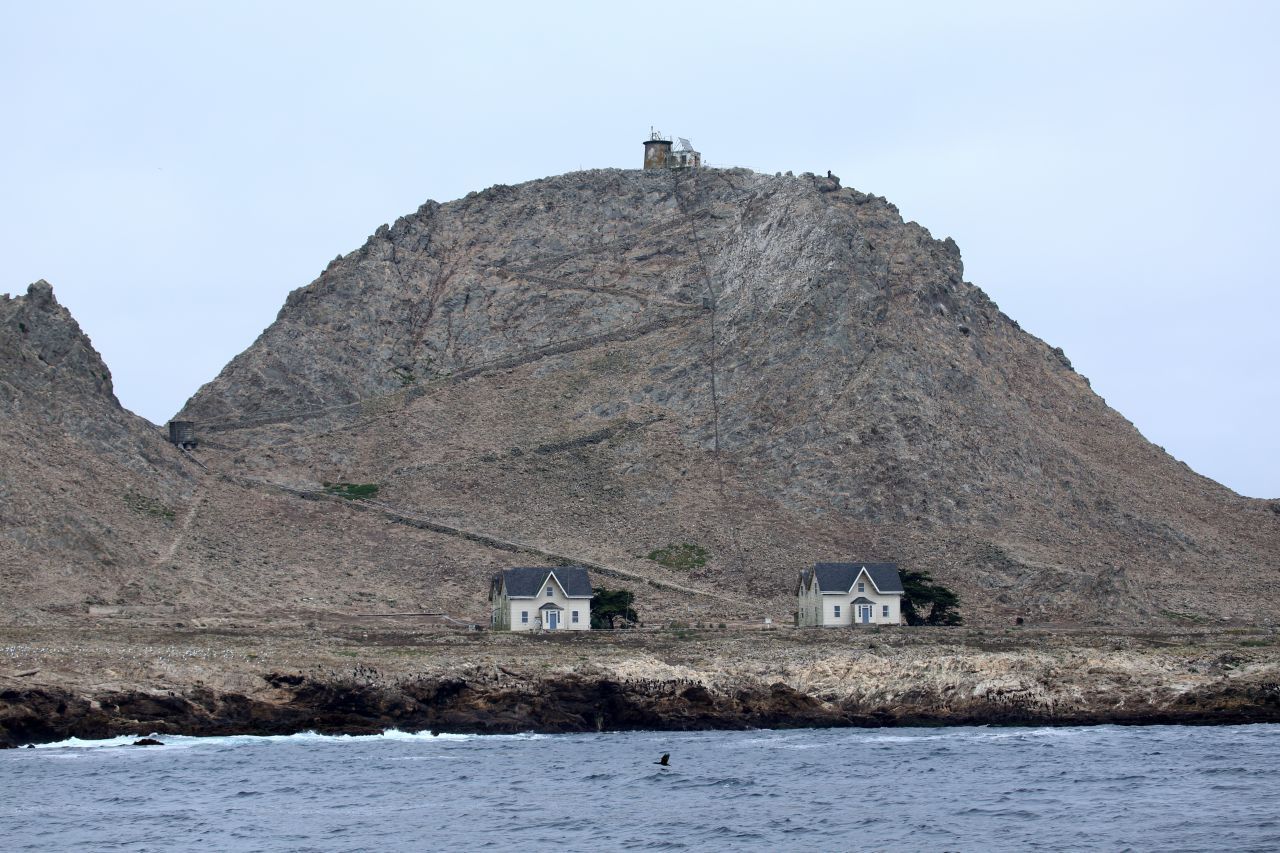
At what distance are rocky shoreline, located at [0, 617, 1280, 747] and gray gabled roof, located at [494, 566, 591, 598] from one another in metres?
12.8

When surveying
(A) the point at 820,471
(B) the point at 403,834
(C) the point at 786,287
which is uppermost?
(C) the point at 786,287

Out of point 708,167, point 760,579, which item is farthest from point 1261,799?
point 708,167

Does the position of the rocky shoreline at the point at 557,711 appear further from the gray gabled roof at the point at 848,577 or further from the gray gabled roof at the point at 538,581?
the gray gabled roof at the point at 538,581

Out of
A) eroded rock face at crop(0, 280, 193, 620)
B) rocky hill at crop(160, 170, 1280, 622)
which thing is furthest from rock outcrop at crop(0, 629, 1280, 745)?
rocky hill at crop(160, 170, 1280, 622)

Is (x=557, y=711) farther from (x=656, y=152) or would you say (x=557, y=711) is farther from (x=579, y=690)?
(x=656, y=152)

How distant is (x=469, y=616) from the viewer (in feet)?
292

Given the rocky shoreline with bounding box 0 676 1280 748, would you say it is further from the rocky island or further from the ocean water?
the ocean water

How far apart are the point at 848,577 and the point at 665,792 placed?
112 ft

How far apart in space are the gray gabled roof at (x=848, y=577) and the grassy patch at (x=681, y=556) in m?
14.6

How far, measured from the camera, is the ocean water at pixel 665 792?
4109 cm

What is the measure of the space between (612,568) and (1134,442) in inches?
1502

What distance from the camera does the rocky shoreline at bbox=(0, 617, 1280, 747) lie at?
60.0m

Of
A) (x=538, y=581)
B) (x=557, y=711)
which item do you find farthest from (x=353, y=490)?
A: (x=557, y=711)

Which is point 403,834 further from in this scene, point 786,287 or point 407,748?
point 786,287
